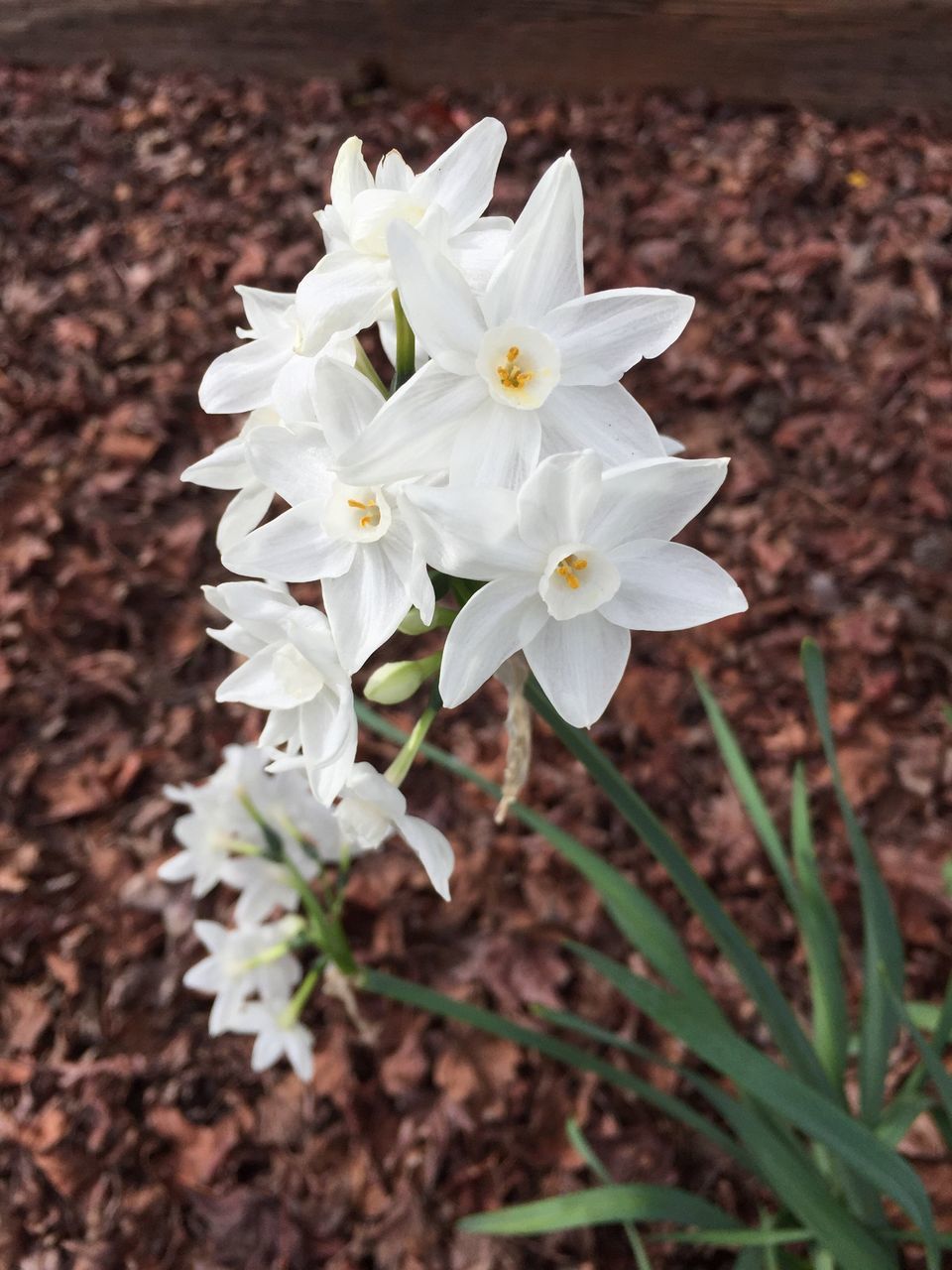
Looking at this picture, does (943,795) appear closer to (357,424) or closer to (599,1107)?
(599,1107)

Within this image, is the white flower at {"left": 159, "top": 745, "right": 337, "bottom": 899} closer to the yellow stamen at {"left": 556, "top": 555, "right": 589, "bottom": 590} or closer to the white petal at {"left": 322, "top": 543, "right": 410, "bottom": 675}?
the white petal at {"left": 322, "top": 543, "right": 410, "bottom": 675}

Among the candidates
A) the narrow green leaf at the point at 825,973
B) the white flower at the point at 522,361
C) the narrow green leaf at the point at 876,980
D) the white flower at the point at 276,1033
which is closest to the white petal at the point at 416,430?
the white flower at the point at 522,361

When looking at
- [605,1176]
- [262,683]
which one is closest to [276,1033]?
[605,1176]

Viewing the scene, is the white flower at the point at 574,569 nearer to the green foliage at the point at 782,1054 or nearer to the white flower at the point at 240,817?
the green foliage at the point at 782,1054

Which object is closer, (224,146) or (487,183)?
(487,183)

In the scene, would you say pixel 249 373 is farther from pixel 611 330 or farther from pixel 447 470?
pixel 611 330


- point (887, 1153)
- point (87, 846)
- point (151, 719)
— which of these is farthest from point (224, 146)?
point (887, 1153)
